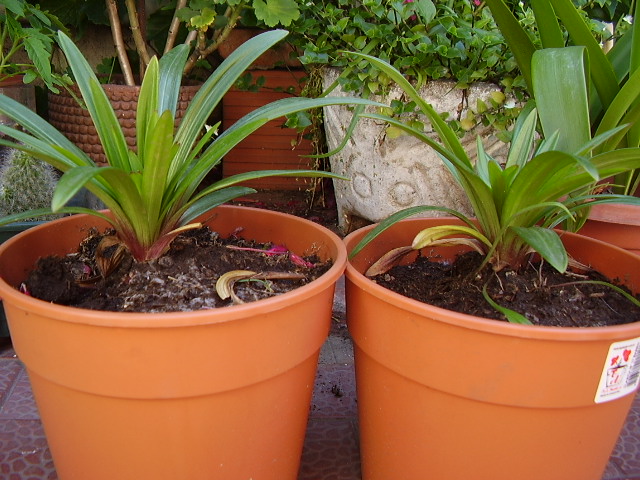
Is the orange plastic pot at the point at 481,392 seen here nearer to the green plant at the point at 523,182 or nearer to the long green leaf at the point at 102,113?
the green plant at the point at 523,182

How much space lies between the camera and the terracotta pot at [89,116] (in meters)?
1.87

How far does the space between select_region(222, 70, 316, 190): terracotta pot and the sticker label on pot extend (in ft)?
5.66

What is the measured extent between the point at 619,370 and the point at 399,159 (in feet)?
3.53

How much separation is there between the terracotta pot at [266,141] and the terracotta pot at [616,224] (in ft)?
4.36

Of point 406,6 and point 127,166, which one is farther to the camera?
point 406,6

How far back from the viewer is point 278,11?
1.72 metres

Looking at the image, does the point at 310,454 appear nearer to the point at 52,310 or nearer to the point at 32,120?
the point at 52,310

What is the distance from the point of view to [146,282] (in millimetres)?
893

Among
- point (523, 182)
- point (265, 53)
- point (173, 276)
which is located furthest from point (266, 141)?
point (523, 182)

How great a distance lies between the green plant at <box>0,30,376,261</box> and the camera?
793 mm

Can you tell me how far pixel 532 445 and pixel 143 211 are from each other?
2.19 feet

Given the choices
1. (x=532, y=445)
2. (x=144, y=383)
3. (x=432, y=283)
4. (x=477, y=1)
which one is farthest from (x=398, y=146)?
(x=144, y=383)

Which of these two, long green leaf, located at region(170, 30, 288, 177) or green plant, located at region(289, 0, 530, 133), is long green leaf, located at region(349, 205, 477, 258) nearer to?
long green leaf, located at region(170, 30, 288, 177)

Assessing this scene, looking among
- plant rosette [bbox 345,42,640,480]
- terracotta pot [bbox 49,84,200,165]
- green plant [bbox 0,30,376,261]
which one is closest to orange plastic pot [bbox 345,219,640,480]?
plant rosette [bbox 345,42,640,480]
